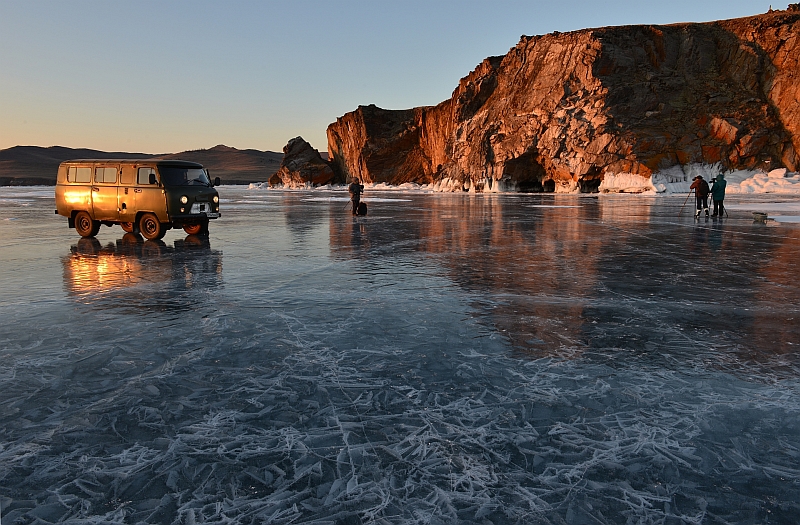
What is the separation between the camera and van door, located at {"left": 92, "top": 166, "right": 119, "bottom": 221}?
1370cm

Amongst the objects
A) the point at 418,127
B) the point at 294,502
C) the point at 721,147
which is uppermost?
the point at 418,127

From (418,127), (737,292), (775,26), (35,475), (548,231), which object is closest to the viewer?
(35,475)

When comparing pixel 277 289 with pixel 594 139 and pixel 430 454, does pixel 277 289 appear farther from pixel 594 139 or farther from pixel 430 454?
pixel 594 139

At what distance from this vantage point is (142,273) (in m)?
8.91

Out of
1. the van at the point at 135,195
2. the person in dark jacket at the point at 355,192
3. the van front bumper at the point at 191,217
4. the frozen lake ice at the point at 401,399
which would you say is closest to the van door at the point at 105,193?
the van at the point at 135,195

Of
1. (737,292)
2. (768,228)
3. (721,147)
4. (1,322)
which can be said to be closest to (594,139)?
(721,147)

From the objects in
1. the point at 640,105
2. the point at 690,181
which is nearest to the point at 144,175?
the point at 690,181

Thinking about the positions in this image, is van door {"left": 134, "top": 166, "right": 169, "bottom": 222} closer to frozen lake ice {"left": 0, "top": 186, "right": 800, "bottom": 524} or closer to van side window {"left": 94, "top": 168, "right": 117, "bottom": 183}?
van side window {"left": 94, "top": 168, "right": 117, "bottom": 183}

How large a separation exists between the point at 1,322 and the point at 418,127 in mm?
112109

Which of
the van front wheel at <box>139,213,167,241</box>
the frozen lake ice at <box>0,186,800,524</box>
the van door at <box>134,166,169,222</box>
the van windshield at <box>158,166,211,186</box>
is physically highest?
the van windshield at <box>158,166,211,186</box>

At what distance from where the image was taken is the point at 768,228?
632 inches

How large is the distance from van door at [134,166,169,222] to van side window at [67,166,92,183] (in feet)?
5.28

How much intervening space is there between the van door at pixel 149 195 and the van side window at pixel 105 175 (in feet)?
2.51

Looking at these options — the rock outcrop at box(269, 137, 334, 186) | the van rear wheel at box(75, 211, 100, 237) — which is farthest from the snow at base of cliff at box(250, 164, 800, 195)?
the rock outcrop at box(269, 137, 334, 186)
